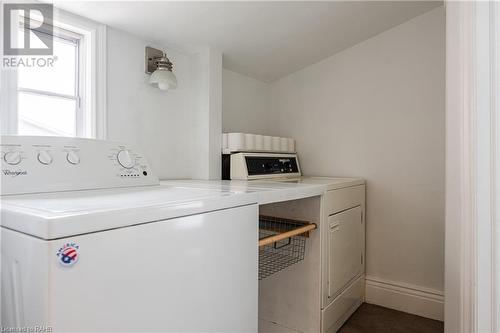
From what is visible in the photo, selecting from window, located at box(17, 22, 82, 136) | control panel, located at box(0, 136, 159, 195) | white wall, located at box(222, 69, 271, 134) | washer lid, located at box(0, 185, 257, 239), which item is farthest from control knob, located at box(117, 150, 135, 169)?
white wall, located at box(222, 69, 271, 134)

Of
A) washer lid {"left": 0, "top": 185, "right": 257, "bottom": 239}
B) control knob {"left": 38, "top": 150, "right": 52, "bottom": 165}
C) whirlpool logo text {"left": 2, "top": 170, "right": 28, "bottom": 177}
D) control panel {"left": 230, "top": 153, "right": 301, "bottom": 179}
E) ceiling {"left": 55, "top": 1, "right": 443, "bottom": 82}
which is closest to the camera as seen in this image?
washer lid {"left": 0, "top": 185, "right": 257, "bottom": 239}

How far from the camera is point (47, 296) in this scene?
2.25 feet

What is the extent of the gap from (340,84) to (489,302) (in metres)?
2.02

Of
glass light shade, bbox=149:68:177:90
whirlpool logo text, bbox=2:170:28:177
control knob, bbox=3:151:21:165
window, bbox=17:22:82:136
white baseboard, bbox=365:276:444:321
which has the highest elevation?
glass light shade, bbox=149:68:177:90

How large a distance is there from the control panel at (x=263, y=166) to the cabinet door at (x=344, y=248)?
0.57 m

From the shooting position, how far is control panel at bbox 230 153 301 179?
2.17 metres

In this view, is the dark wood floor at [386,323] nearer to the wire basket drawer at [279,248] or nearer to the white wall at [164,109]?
the wire basket drawer at [279,248]

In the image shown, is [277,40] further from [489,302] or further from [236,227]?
[489,302]

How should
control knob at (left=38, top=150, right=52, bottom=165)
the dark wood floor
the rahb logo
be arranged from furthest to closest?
the dark wood floor < the rahb logo < control knob at (left=38, top=150, right=52, bottom=165)

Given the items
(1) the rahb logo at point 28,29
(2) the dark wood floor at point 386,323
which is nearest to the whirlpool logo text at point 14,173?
(1) the rahb logo at point 28,29

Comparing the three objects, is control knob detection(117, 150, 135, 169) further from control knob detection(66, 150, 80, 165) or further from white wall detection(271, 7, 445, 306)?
white wall detection(271, 7, 445, 306)

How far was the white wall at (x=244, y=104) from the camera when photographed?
253 centimetres

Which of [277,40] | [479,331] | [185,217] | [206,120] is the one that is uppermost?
[277,40]

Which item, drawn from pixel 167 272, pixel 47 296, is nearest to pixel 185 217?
pixel 167 272
